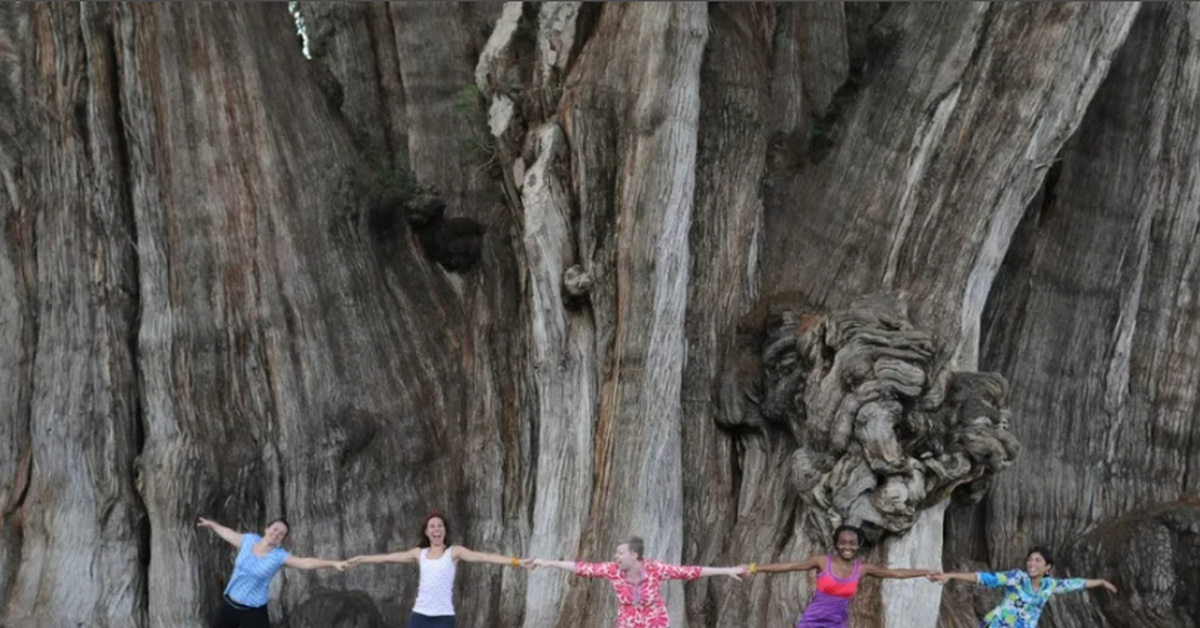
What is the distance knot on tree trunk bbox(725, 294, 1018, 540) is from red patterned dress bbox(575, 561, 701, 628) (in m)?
1.43

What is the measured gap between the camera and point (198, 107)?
33.7 feet

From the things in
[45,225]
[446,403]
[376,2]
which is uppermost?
[376,2]

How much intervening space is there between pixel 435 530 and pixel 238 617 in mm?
1276

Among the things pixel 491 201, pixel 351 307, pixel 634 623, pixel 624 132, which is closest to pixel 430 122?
pixel 491 201

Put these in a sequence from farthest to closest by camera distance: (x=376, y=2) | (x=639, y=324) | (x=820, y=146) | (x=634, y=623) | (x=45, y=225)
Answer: (x=376, y=2) < (x=820, y=146) < (x=45, y=225) < (x=639, y=324) < (x=634, y=623)

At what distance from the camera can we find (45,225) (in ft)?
33.4

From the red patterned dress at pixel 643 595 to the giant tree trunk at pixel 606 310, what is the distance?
43.8 inches

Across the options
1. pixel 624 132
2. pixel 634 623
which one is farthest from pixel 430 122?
pixel 634 623

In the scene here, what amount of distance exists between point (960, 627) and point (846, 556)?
1956mm

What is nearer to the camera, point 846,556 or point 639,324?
point 846,556

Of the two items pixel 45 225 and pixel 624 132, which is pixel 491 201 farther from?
pixel 45 225

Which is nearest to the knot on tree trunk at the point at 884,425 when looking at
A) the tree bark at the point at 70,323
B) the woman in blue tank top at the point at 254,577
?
the woman in blue tank top at the point at 254,577

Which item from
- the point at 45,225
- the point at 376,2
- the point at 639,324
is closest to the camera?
the point at 639,324

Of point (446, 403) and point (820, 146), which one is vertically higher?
point (820, 146)
